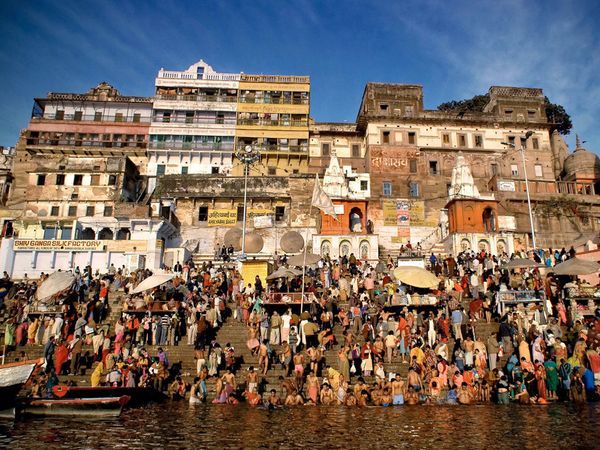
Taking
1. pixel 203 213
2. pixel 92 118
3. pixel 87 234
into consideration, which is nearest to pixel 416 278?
pixel 203 213

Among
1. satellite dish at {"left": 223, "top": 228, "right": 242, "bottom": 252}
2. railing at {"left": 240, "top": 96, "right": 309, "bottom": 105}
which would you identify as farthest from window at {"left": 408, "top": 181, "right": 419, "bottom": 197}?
satellite dish at {"left": 223, "top": 228, "right": 242, "bottom": 252}

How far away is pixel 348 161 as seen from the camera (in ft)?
146

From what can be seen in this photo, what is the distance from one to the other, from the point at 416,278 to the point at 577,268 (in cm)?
634

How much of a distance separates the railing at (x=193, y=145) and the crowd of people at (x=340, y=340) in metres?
25.2

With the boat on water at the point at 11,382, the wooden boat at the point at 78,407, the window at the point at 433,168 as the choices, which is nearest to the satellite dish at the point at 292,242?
the window at the point at 433,168

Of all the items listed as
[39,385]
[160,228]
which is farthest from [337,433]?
[160,228]

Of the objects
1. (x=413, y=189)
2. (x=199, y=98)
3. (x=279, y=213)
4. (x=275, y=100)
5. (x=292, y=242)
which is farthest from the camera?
(x=275, y=100)

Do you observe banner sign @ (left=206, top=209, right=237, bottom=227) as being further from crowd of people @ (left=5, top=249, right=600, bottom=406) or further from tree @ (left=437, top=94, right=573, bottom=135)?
tree @ (left=437, top=94, right=573, bottom=135)

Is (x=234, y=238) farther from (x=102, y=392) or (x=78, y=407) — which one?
(x=78, y=407)

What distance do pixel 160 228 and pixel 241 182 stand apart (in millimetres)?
10029

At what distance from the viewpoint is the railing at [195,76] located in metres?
46.8

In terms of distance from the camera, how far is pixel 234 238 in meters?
35.2

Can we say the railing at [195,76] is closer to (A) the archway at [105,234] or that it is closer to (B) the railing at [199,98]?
(B) the railing at [199,98]

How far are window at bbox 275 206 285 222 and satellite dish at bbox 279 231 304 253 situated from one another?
351 centimetres
